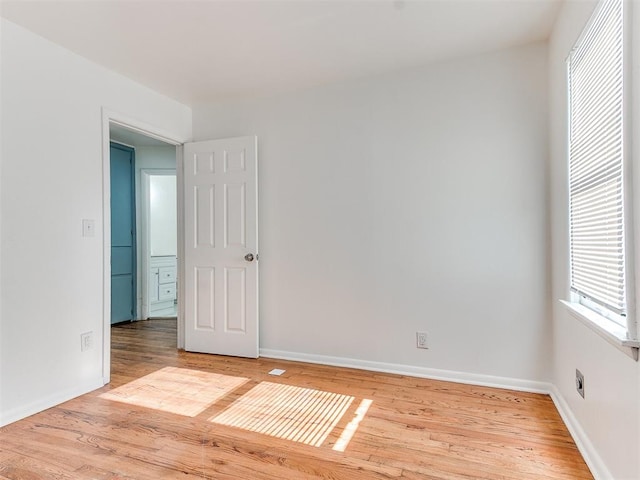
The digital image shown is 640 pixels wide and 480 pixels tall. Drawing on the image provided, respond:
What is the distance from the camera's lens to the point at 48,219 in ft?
7.90

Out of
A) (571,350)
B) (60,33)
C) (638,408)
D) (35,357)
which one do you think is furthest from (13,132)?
(571,350)

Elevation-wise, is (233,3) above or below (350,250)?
above

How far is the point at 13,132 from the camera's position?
2.23 metres

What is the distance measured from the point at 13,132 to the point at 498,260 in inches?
125

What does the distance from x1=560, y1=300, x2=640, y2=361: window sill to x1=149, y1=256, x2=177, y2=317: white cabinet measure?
16.1ft

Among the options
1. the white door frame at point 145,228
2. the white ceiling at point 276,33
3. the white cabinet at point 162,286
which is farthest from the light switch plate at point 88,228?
the white cabinet at point 162,286

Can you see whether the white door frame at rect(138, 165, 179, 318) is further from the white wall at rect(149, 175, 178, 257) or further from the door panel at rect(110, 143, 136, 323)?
the white wall at rect(149, 175, 178, 257)

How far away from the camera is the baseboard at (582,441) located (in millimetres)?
1562

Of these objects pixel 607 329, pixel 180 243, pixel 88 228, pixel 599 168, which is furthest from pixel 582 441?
pixel 180 243

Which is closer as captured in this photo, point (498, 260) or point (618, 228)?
point (618, 228)

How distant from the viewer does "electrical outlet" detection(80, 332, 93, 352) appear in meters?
2.63

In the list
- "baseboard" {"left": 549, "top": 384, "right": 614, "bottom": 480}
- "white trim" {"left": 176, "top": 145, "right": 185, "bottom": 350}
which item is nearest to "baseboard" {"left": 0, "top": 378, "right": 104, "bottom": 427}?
"white trim" {"left": 176, "top": 145, "right": 185, "bottom": 350}

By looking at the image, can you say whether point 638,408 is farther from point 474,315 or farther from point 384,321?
point 384,321

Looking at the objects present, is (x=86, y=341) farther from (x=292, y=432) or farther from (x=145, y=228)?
(x=145, y=228)
